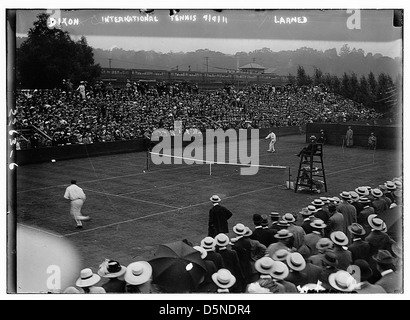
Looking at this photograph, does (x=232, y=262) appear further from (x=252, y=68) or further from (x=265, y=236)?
(x=252, y=68)

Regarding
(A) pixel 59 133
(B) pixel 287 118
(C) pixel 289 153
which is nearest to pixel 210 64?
(A) pixel 59 133

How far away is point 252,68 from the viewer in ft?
62.3

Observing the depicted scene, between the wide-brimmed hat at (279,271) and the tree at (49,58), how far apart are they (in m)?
7.95

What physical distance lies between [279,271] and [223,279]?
104 centimetres

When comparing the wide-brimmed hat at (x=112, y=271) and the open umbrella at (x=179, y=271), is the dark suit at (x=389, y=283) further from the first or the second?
the wide-brimmed hat at (x=112, y=271)

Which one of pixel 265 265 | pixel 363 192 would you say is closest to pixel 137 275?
pixel 265 265

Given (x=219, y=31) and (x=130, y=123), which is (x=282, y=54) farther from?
(x=130, y=123)

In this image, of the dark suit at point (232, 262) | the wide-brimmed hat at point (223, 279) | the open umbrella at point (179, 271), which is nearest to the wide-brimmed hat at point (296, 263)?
the wide-brimmed hat at point (223, 279)

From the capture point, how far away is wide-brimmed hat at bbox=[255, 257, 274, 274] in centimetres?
914

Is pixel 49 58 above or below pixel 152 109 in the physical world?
above

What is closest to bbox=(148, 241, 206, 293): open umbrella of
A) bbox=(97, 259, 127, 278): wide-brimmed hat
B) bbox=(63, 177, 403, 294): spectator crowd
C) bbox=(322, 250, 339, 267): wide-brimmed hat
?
bbox=(63, 177, 403, 294): spectator crowd

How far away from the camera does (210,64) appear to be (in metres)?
17.3
